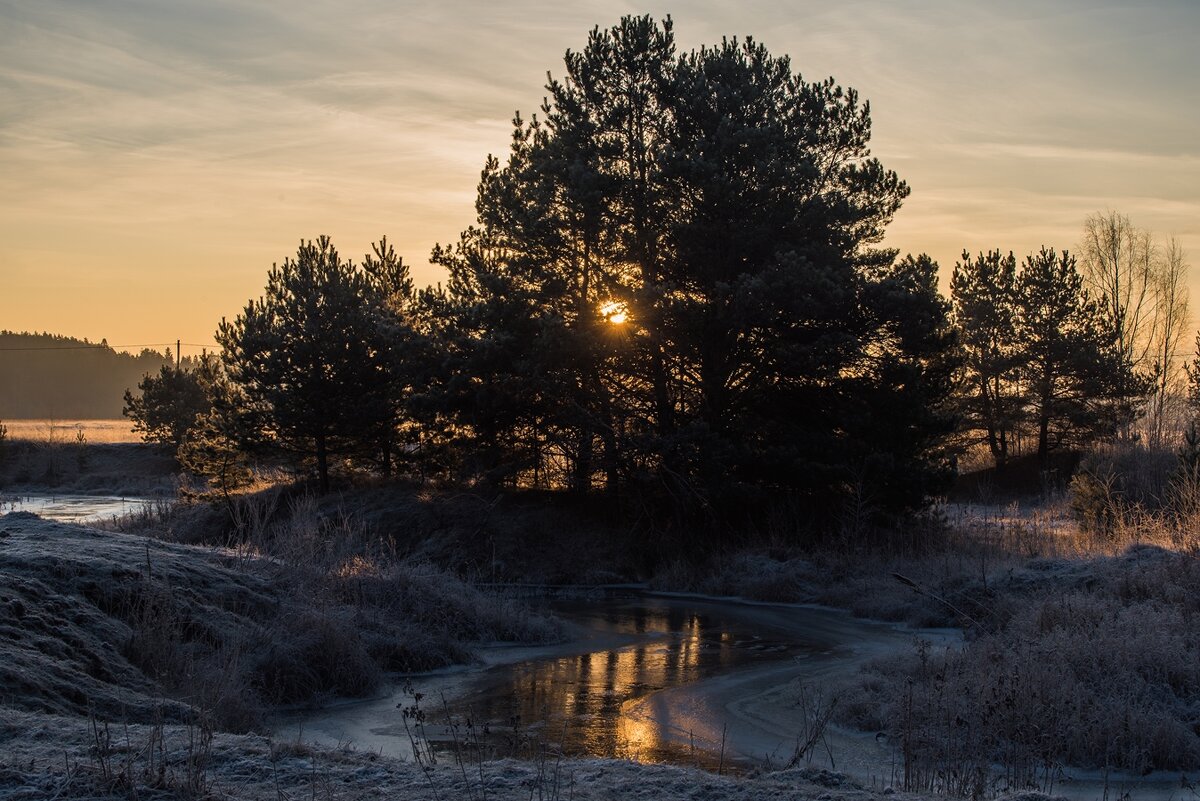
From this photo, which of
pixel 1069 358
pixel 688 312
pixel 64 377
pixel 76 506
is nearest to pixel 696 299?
pixel 688 312

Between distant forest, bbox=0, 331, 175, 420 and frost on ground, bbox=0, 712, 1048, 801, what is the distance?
172 meters

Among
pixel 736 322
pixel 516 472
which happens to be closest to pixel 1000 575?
pixel 736 322

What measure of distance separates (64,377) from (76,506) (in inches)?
5954

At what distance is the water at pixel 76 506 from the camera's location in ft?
131

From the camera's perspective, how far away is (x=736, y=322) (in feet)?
90.5

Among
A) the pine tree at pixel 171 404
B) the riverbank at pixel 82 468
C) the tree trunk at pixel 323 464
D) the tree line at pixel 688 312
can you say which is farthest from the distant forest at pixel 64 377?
the tree line at pixel 688 312

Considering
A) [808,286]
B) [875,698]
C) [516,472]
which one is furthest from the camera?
[516,472]

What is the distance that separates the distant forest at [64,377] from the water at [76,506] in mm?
123302

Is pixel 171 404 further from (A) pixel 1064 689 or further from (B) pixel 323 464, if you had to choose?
(A) pixel 1064 689

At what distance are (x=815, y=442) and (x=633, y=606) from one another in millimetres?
6526

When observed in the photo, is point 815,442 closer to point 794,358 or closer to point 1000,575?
point 794,358

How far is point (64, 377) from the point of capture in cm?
18300

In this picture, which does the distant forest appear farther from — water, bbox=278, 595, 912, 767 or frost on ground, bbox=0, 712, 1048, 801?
frost on ground, bbox=0, 712, 1048, 801

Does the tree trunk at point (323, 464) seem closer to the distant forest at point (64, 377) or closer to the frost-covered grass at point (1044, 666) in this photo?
the frost-covered grass at point (1044, 666)
